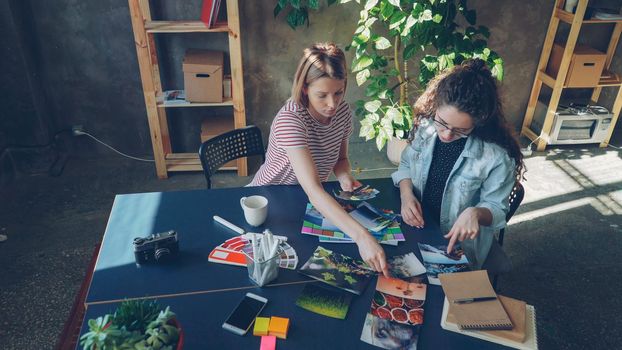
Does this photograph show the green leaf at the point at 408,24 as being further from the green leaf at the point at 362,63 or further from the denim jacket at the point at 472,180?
the denim jacket at the point at 472,180

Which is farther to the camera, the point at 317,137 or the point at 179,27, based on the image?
the point at 179,27

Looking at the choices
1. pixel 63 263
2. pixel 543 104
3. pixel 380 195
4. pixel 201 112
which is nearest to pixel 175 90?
pixel 201 112

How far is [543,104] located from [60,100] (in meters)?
4.12

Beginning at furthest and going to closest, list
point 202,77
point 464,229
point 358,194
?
point 202,77, point 358,194, point 464,229

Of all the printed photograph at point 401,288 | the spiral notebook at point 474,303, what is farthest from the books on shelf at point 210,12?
the spiral notebook at point 474,303

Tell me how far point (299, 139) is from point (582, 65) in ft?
10.2

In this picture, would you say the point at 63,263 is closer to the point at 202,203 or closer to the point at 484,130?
the point at 202,203

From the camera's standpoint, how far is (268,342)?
1352 mm

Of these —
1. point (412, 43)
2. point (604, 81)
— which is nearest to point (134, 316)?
point (412, 43)

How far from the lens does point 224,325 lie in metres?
1.40

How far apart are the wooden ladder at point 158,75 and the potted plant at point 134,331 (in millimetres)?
2362

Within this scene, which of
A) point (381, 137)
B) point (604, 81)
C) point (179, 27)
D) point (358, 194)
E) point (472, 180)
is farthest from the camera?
point (604, 81)

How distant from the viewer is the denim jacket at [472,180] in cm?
185

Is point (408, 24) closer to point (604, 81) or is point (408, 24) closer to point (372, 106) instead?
point (372, 106)
